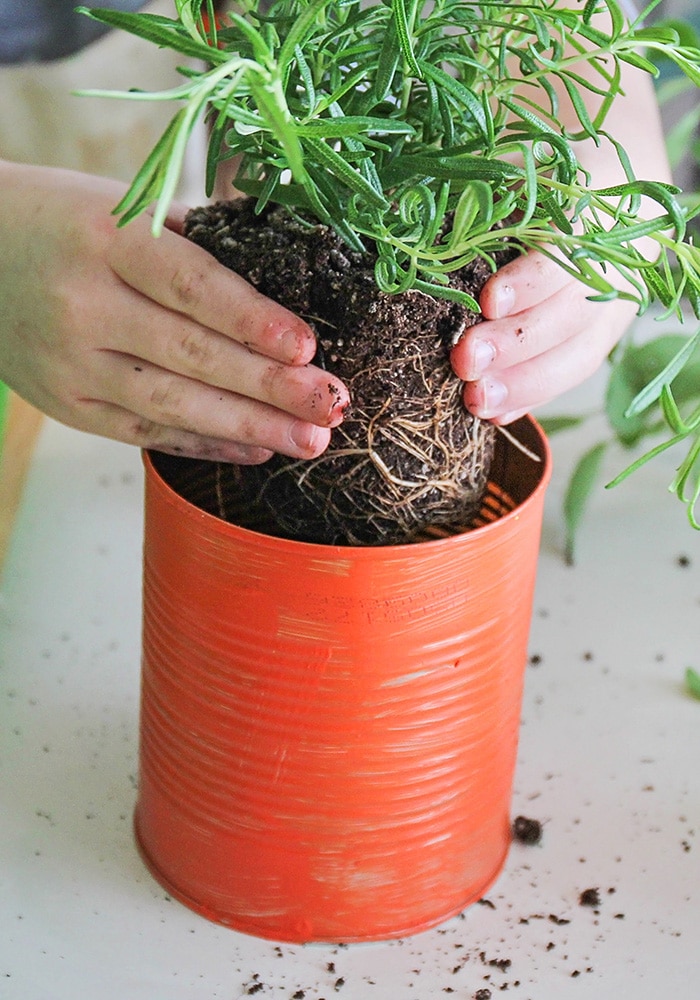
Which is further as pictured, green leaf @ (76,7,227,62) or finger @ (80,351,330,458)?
finger @ (80,351,330,458)

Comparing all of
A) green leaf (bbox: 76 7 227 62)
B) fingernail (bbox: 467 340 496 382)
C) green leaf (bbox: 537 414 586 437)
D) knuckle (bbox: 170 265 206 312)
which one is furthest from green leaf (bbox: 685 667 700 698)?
green leaf (bbox: 76 7 227 62)

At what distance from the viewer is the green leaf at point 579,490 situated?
99cm

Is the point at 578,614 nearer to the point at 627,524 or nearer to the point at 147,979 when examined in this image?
the point at 627,524

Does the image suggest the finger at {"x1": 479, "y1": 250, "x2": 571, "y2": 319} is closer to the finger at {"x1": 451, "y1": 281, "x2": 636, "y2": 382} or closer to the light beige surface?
the finger at {"x1": 451, "y1": 281, "x2": 636, "y2": 382}

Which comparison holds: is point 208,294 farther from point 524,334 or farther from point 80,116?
point 80,116

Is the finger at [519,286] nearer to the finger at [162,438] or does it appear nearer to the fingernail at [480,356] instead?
the fingernail at [480,356]

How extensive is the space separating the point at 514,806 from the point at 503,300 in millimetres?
371

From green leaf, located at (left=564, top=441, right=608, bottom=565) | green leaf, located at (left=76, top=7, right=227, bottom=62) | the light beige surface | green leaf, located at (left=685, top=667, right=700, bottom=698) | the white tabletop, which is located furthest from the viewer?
the light beige surface

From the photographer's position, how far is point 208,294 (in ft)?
1.74

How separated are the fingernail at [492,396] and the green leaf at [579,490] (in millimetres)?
421

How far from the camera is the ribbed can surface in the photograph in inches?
21.8

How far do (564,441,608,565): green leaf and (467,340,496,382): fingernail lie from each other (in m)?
0.45

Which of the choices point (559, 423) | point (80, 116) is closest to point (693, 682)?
point (559, 423)

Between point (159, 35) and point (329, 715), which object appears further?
point (329, 715)
